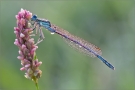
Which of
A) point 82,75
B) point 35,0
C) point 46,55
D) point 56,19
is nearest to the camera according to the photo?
point 82,75

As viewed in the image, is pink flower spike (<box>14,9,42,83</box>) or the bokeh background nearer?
pink flower spike (<box>14,9,42,83</box>)

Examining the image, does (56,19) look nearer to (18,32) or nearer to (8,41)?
(8,41)

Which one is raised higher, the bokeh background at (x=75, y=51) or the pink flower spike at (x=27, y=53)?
the bokeh background at (x=75, y=51)

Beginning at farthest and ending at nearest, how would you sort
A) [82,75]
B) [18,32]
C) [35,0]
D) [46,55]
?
[35,0] → [46,55] → [82,75] → [18,32]

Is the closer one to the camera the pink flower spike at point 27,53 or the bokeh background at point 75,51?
the pink flower spike at point 27,53

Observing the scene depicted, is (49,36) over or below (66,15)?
below

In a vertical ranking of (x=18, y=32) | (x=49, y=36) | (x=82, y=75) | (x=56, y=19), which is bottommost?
(x=18, y=32)

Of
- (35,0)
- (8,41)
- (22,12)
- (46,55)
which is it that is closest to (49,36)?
(46,55)

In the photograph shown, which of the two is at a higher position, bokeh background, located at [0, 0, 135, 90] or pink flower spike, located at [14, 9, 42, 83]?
bokeh background, located at [0, 0, 135, 90]
